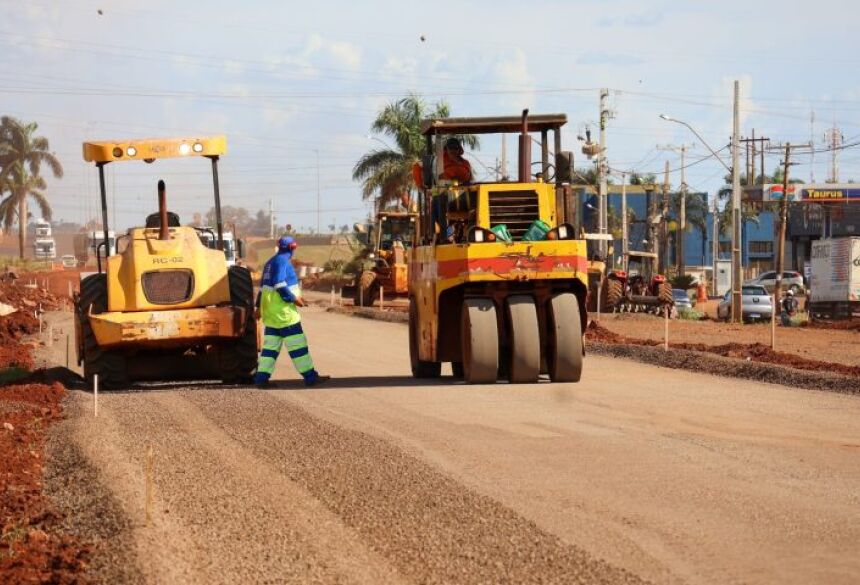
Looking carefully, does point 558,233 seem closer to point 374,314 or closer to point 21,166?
point 374,314

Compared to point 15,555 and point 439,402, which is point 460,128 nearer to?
point 439,402

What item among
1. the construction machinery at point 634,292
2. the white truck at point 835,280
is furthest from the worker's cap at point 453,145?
the white truck at point 835,280

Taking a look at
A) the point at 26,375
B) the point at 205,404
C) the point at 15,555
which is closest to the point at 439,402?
the point at 205,404

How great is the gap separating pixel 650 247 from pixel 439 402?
214ft

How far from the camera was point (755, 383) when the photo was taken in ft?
66.3

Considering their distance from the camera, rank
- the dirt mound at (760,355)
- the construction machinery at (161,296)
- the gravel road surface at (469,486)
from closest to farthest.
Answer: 1. the gravel road surface at (469,486)
2. the construction machinery at (161,296)
3. the dirt mound at (760,355)

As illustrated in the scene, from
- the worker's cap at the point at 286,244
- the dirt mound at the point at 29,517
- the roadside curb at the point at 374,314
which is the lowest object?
the roadside curb at the point at 374,314

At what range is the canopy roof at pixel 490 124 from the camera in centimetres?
1995

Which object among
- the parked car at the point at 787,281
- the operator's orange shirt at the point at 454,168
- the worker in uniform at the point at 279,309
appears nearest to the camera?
the worker in uniform at the point at 279,309

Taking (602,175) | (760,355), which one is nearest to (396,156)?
(602,175)

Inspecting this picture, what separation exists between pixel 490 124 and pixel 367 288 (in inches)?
1195

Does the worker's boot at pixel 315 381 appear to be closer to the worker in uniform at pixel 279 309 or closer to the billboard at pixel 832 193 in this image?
the worker in uniform at pixel 279 309

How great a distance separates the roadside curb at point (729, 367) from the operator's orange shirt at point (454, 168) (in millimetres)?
4902

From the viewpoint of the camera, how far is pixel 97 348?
63.8ft
